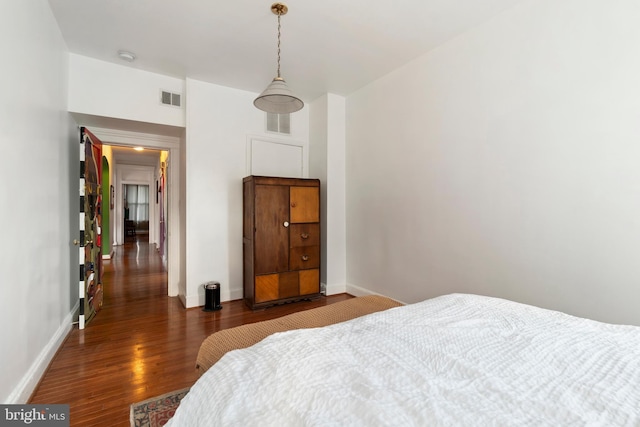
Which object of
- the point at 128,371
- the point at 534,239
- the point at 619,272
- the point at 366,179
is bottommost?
the point at 128,371

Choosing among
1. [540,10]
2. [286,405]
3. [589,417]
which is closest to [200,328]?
[286,405]

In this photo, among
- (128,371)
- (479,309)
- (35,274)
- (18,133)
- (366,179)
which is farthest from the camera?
(366,179)

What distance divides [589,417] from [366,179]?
328 centimetres

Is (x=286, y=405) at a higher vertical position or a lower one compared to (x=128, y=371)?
higher

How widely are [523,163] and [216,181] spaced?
10.9ft

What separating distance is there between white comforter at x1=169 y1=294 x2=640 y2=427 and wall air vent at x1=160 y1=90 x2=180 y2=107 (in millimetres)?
3509

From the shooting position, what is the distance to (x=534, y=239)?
2260 millimetres

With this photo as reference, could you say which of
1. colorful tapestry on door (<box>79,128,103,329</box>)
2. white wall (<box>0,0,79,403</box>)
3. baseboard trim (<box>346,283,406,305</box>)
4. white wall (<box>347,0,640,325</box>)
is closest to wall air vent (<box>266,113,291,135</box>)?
white wall (<box>347,0,640,325</box>)

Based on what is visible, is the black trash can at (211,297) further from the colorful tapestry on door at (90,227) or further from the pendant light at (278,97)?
the pendant light at (278,97)

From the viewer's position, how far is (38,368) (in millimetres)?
2062

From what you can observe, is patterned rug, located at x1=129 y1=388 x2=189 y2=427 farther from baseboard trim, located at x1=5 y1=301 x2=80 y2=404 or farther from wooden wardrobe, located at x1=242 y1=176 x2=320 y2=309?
wooden wardrobe, located at x1=242 y1=176 x2=320 y2=309

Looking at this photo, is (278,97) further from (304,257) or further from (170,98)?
(304,257)

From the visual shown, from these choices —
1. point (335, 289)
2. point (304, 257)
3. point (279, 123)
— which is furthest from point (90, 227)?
point (335, 289)

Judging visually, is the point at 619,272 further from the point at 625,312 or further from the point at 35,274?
the point at 35,274
